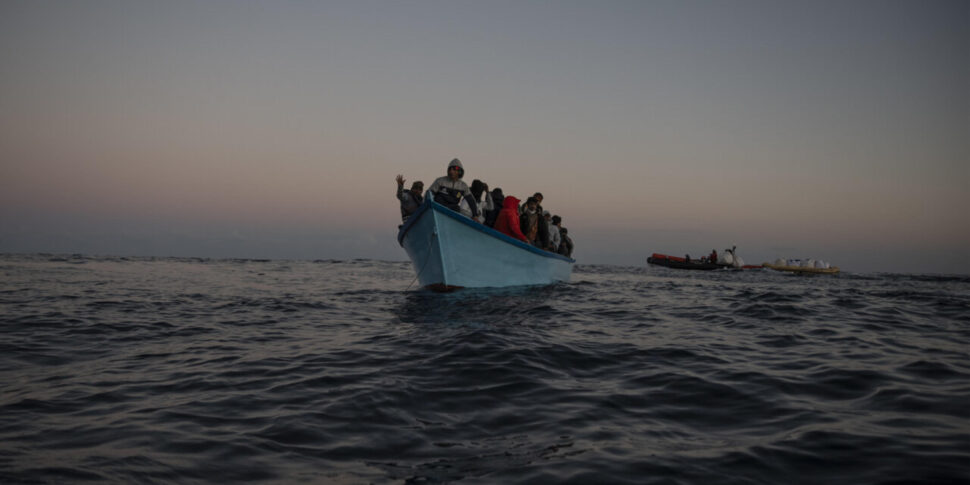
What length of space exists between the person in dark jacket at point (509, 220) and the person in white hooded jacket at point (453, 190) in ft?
2.57

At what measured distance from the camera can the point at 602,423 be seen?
330cm

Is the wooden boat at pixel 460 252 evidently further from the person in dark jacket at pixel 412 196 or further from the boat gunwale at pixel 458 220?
the person in dark jacket at pixel 412 196

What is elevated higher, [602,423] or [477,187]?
[477,187]

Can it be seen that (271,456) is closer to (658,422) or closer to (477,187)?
(658,422)

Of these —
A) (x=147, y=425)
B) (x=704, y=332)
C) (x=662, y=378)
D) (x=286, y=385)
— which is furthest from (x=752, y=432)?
(x=704, y=332)

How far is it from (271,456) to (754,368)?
438 cm

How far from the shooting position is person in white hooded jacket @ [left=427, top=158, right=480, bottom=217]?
38.5 ft

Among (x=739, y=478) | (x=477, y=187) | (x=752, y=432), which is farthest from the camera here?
(x=477, y=187)

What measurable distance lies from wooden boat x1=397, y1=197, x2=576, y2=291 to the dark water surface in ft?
11.1

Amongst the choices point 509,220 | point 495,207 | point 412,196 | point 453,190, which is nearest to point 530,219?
point 495,207

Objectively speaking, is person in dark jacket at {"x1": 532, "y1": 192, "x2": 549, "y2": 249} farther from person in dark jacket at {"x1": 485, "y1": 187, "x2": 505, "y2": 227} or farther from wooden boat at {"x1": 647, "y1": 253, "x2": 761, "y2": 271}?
wooden boat at {"x1": 647, "y1": 253, "x2": 761, "y2": 271}

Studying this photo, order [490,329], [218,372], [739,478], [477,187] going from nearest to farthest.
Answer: [739,478]
[218,372]
[490,329]
[477,187]

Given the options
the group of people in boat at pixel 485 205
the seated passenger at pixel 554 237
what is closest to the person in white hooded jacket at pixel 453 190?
the group of people in boat at pixel 485 205

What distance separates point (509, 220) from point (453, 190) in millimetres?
1590
